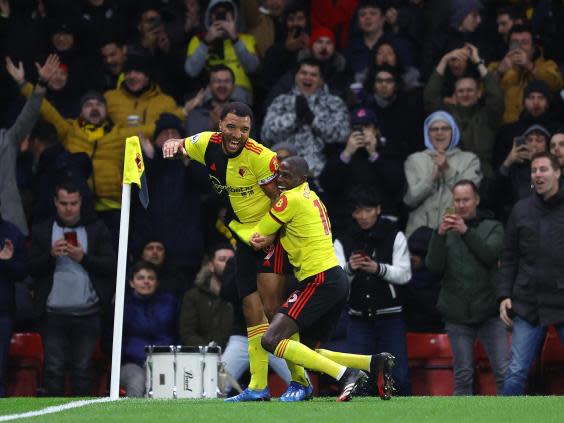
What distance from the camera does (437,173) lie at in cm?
1567

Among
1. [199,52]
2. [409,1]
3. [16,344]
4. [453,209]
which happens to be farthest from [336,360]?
[409,1]

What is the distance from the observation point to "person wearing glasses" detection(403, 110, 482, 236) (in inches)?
617

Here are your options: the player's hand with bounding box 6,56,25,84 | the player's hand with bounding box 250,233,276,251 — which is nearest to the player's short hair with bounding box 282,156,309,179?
the player's hand with bounding box 250,233,276,251

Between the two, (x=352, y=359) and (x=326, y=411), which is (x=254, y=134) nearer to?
(x=352, y=359)

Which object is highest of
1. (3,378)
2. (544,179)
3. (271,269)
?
(544,179)

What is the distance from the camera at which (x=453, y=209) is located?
48.9ft

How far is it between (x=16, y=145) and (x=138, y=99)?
1631 millimetres

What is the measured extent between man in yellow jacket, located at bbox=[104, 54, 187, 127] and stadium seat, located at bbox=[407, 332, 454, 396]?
426cm

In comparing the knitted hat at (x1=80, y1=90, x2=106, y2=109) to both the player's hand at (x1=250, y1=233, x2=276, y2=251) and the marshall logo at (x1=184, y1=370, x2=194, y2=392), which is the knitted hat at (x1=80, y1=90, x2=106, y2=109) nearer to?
the marshall logo at (x1=184, y1=370, x2=194, y2=392)

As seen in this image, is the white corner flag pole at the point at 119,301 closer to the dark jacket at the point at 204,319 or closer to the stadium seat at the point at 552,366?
the dark jacket at the point at 204,319

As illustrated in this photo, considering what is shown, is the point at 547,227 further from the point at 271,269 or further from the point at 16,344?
the point at 16,344

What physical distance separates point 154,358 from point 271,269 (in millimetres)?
2520

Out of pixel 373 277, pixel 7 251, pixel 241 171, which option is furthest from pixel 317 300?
pixel 7 251

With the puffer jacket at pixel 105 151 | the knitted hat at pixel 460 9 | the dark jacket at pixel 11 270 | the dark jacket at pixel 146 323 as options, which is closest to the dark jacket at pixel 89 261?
the dark jacket at pixel 146 323
